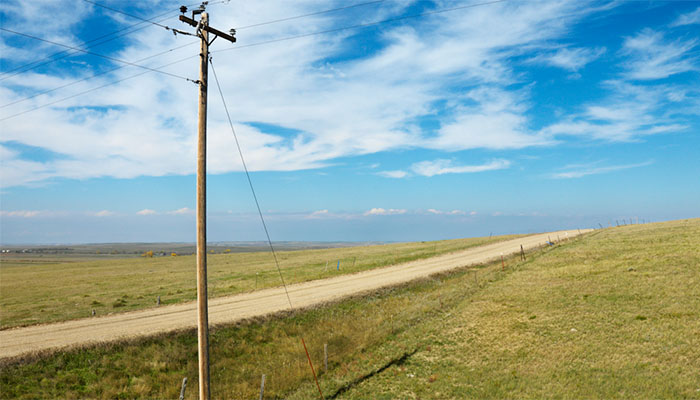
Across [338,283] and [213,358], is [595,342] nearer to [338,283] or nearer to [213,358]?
[213,358]

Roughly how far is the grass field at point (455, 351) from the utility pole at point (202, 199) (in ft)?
22.1

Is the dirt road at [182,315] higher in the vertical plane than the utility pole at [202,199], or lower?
lower

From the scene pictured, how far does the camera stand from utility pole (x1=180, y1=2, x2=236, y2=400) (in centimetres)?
1206

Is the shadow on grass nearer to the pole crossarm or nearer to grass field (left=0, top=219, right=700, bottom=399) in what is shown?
grass field (left=0, top=219, right=700, bottom=399)

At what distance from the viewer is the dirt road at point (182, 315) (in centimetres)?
2334

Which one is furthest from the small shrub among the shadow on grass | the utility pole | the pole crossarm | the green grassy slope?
the pole crossarm

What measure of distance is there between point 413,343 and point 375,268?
30.5m

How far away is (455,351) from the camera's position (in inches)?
811

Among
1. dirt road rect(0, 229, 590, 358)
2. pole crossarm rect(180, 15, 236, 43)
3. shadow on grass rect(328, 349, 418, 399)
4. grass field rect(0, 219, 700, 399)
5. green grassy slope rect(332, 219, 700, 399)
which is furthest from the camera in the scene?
dirt road rect(0, 229, 590, 358)

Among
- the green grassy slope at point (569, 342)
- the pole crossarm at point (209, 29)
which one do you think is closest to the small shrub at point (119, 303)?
the green grassy slope at point (569, 342)

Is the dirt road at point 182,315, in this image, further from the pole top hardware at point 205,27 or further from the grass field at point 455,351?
the pole top hardware at point 205,27

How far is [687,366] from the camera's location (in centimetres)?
1566

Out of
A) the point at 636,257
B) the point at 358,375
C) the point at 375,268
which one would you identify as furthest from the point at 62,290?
the point at 636,257

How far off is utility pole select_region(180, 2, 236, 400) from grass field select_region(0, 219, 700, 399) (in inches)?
265
